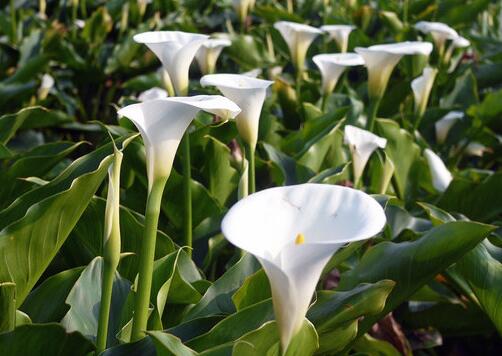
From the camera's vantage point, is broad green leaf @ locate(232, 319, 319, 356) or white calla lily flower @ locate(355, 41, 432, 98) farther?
white calla lily flower @ locate(355, 41, 432, 98)

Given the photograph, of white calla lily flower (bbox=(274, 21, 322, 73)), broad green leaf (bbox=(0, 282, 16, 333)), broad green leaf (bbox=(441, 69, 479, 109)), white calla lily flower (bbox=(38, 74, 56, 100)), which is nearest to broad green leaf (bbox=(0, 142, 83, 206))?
broad green leaf (bbox=(0, 282, 16, 333))

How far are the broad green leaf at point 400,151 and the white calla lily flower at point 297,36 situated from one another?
0.89ft

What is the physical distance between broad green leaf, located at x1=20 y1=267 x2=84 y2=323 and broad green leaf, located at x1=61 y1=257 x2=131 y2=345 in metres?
0.04

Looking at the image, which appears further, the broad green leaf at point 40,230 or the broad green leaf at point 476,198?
the broad green leaf at point 476,198

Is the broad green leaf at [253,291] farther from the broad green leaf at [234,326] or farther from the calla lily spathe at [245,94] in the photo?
the calla lily spathe at [245,94]

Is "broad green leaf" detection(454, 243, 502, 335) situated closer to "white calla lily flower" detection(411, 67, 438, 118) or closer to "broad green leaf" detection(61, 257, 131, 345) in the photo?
"broad green leaf" detection(61, 257, 131, 345)

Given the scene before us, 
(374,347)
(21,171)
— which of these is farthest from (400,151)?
(21,171)

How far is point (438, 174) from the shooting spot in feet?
5.16

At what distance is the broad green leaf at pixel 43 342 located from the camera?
2.56 ft

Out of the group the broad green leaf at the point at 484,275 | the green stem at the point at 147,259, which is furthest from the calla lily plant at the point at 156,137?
the broad green leaf at the point at 484,275

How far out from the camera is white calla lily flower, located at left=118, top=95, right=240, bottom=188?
76 centimetres

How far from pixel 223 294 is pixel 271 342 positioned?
21 cm

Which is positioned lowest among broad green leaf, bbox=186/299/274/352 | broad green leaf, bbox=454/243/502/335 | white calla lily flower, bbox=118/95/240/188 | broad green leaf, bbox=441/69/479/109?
broad green leaf, bbox=441/69/479/109

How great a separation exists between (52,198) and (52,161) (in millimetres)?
439
